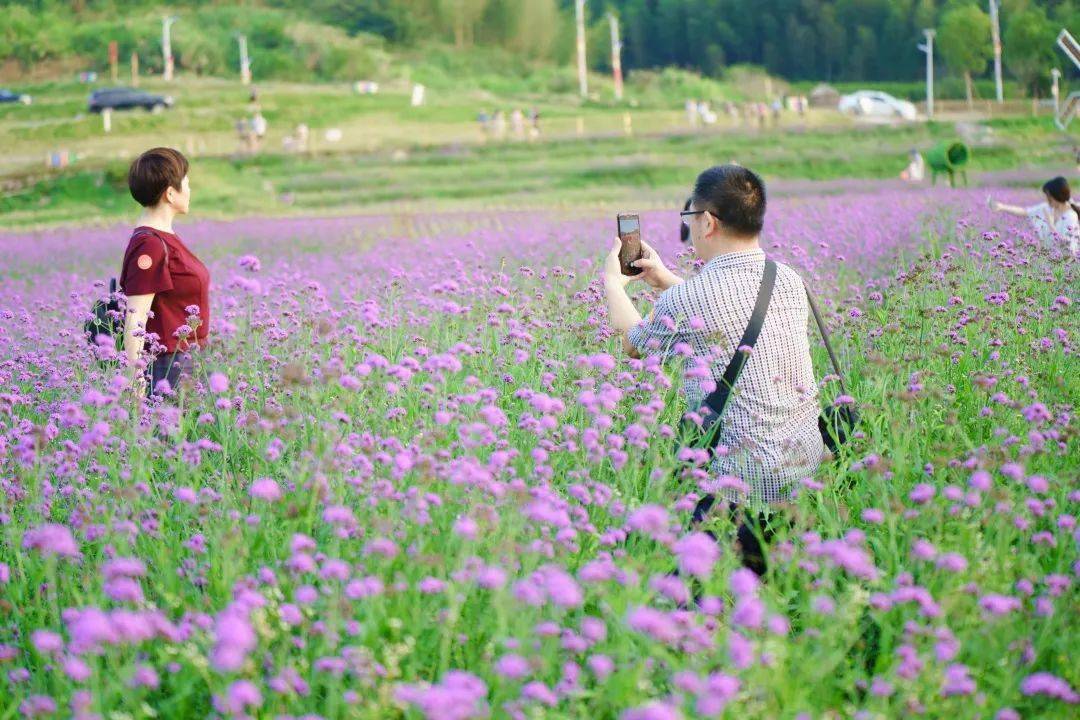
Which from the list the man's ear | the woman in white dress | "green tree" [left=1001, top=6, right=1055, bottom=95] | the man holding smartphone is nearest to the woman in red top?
the man holding smartphone

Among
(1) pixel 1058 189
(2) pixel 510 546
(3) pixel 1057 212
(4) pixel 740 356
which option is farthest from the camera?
(3) pixel 1057 212

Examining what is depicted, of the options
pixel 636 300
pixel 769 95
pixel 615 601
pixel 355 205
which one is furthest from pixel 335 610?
pixel 769 95

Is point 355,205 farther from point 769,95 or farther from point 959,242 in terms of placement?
point 769,95

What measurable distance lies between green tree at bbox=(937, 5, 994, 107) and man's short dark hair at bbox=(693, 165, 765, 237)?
205 ft

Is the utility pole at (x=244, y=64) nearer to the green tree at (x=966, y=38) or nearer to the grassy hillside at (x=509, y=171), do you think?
the grassy hillside at (x=509, y=171)

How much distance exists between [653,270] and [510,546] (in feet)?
5.64

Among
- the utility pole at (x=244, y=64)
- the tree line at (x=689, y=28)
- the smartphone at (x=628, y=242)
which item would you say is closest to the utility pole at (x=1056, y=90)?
the tree line at (x=689, y=28)

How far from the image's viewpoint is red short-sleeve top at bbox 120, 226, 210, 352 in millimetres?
4453

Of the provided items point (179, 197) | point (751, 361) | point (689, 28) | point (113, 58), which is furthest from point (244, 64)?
point (751, 361)

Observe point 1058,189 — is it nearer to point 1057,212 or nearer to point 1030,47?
point 1057,212

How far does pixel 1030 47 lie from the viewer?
59500mm

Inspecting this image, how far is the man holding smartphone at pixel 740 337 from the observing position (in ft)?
11.5

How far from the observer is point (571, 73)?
68250mm

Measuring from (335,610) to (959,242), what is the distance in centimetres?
667
